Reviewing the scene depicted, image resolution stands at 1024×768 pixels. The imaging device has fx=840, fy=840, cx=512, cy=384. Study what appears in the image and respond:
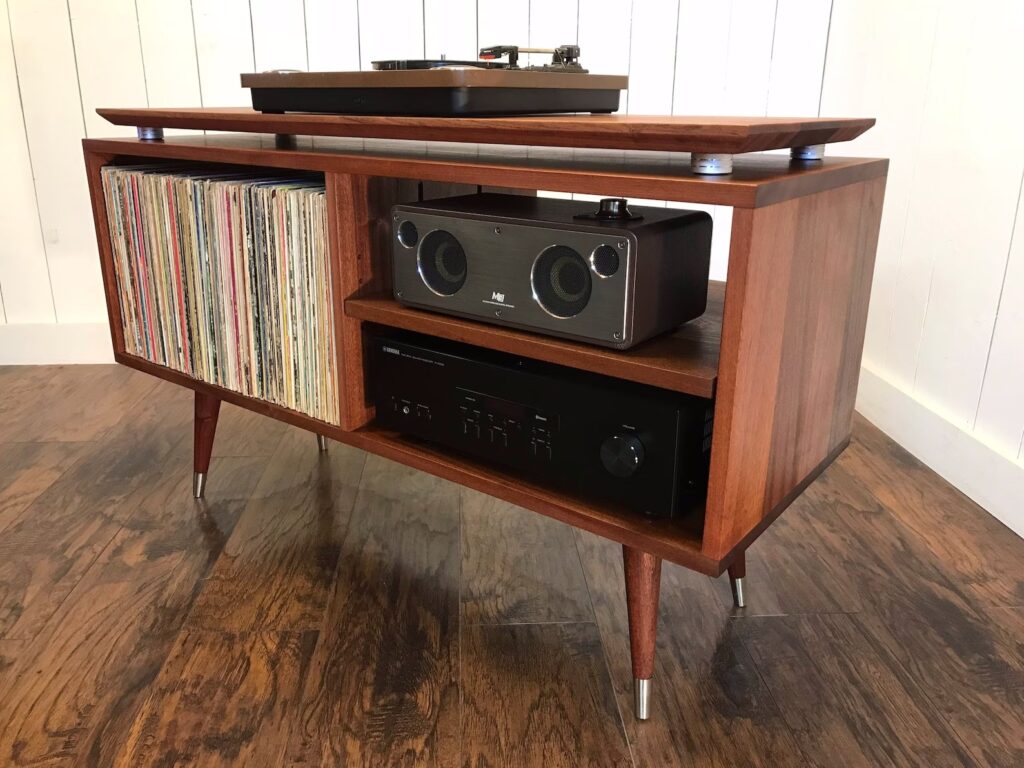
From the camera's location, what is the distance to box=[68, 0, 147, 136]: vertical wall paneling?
6.38 ft

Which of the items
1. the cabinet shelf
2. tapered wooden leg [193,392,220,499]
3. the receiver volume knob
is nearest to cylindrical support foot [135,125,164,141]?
tapered wooden leg [193,392,220,499]

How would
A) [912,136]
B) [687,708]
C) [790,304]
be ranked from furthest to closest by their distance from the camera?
[912,136] < [687,708] < [790,304]

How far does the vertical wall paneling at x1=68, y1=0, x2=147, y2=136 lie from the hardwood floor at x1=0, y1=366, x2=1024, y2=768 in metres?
0.92

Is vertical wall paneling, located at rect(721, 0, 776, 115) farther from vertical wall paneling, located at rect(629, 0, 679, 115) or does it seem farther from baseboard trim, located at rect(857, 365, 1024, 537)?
baseboard trim, located at rect(857, 365, 1024, 537)

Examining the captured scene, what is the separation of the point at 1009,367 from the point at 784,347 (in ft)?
2.64

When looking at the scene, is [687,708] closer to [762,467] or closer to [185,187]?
[762,467]

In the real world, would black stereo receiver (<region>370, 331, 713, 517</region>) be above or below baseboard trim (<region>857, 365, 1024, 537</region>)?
above

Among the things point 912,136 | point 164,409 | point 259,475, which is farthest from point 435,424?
point 912,136

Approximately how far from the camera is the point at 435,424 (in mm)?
1002

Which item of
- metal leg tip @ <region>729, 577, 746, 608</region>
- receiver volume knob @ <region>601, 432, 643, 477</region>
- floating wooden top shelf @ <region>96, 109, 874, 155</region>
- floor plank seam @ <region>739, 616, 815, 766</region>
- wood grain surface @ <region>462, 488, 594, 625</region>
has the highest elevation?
floating wooden top shelf @ <region>96, 109, 874, 155</region>

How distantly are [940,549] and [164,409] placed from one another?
1.56m

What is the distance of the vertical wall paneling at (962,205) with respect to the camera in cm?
138

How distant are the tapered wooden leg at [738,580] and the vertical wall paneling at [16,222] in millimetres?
1846

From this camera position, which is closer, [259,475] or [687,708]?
[687,708]
